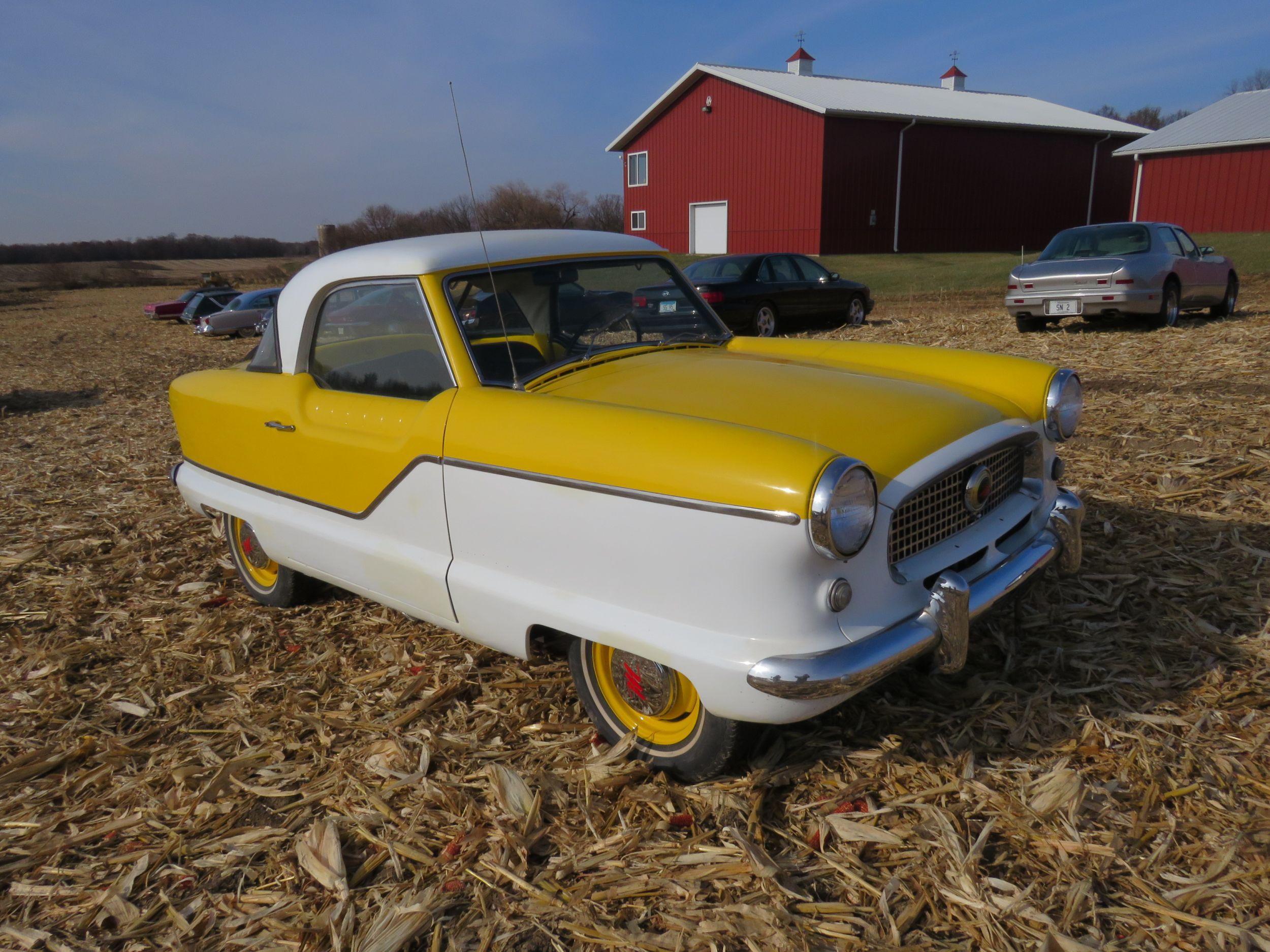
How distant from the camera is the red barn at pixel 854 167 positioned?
87.7 feet

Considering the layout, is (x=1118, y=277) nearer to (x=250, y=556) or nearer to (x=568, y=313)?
(x=568, y=313)

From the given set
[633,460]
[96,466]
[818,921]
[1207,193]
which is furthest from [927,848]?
[1207,193]

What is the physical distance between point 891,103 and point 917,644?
29.2 m

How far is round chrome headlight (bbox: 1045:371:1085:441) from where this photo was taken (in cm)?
333

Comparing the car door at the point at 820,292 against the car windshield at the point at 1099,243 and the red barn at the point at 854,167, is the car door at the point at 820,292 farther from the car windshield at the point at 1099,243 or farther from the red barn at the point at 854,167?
the red barn at the point at 854,167

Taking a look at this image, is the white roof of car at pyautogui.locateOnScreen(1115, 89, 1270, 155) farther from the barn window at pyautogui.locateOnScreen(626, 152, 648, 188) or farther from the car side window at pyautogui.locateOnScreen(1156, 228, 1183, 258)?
the car side window at pyautogui.locateOnScreen(1156, 228, 1183, 258)

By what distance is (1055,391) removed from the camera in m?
3.34

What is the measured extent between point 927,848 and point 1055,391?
68.6 inches

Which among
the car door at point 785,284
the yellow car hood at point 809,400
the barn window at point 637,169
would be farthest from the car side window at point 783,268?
the barn window at point 637,169

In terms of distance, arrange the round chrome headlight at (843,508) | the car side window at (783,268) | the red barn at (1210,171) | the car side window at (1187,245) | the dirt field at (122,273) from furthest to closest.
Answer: the dirt field at (122,273), the red barn at (1210,171), the car side window at (783,268), the car side window at (1187,245), the round chrome headlight at (843,508)

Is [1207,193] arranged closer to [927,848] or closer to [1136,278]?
[1136,278]

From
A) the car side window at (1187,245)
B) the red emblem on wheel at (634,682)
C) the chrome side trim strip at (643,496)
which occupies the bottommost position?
the red emblem on wheel at (634,682)

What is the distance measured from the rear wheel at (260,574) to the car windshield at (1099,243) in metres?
10.5

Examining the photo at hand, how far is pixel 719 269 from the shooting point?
13.9 meters
